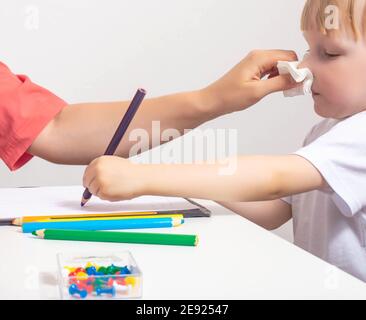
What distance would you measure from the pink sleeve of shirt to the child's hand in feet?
0.76

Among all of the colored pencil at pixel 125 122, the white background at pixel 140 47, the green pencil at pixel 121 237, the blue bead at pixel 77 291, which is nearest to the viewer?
the blue bead at pixel 77 291

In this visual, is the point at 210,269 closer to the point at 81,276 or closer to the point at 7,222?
the point at 81,276

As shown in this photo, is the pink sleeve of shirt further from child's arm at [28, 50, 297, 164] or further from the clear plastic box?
the clear plastic box

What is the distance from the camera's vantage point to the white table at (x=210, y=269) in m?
0.36

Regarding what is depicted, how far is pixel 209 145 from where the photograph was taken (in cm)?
130

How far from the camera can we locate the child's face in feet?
2.09

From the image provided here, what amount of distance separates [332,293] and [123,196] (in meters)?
0.24

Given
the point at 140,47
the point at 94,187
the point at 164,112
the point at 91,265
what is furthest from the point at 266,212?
the point at 140,47

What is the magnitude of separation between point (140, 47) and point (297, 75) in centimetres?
65

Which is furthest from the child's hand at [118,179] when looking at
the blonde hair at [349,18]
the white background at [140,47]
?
the white background at [140,47]

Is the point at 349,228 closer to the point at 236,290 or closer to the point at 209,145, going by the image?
the point at 236,290

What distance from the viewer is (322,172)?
56cm

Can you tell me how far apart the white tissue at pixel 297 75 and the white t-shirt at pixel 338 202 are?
0.17 ft

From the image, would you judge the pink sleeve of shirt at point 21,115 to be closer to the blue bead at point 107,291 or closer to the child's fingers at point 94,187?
the child's fingers at point 94,187
